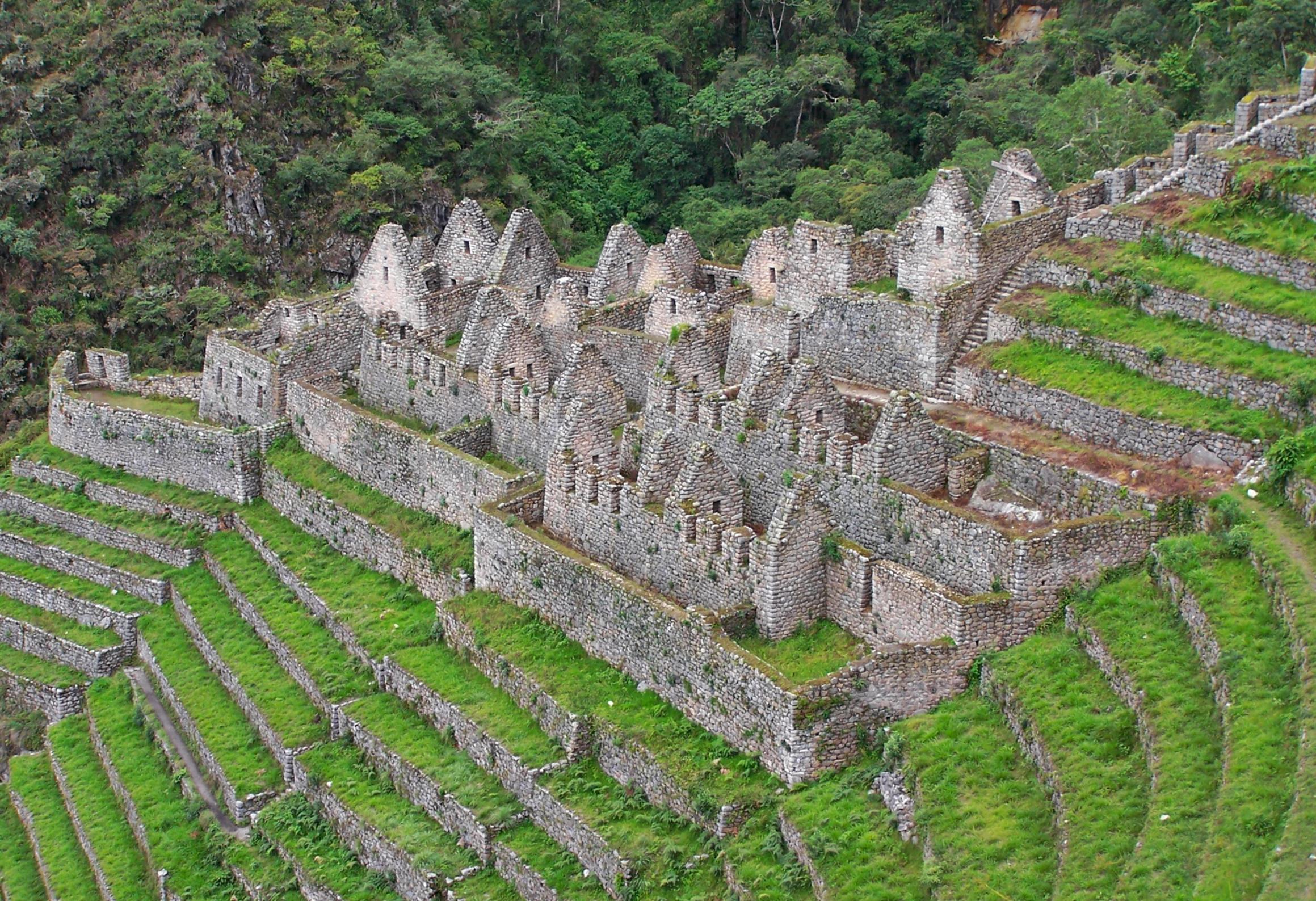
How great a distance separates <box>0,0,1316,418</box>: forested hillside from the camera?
61719 mm

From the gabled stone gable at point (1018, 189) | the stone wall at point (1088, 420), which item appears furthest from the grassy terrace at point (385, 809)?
the gabled stone gable at point (1018, 189)

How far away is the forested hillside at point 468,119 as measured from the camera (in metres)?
61.7

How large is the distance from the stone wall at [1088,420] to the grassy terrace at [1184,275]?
9.85 ft

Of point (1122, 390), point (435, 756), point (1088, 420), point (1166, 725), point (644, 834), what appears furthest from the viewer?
point (435, 756)

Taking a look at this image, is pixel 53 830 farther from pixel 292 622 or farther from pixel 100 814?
pixel 292 622

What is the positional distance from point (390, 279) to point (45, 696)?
12714 millimetres

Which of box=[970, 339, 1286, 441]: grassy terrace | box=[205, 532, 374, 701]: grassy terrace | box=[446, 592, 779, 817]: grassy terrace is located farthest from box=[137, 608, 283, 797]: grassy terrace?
box=[970, 339, 1286, 441]: grassy terrace

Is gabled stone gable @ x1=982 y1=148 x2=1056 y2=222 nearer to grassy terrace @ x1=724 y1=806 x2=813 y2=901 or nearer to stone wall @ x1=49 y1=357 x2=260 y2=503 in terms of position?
grassy terrace @ x1=724 y1=806 x2=813 y2=901

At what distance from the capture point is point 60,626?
145 ft

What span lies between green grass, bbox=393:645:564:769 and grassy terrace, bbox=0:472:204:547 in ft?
35.0

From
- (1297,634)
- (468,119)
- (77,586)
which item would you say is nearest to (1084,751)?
A: (1297,634)

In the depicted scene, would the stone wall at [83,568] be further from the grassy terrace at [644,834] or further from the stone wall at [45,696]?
the grassy terrace at [644,834]

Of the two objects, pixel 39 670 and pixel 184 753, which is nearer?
pixel 184 753

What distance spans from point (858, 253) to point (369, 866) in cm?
1575
